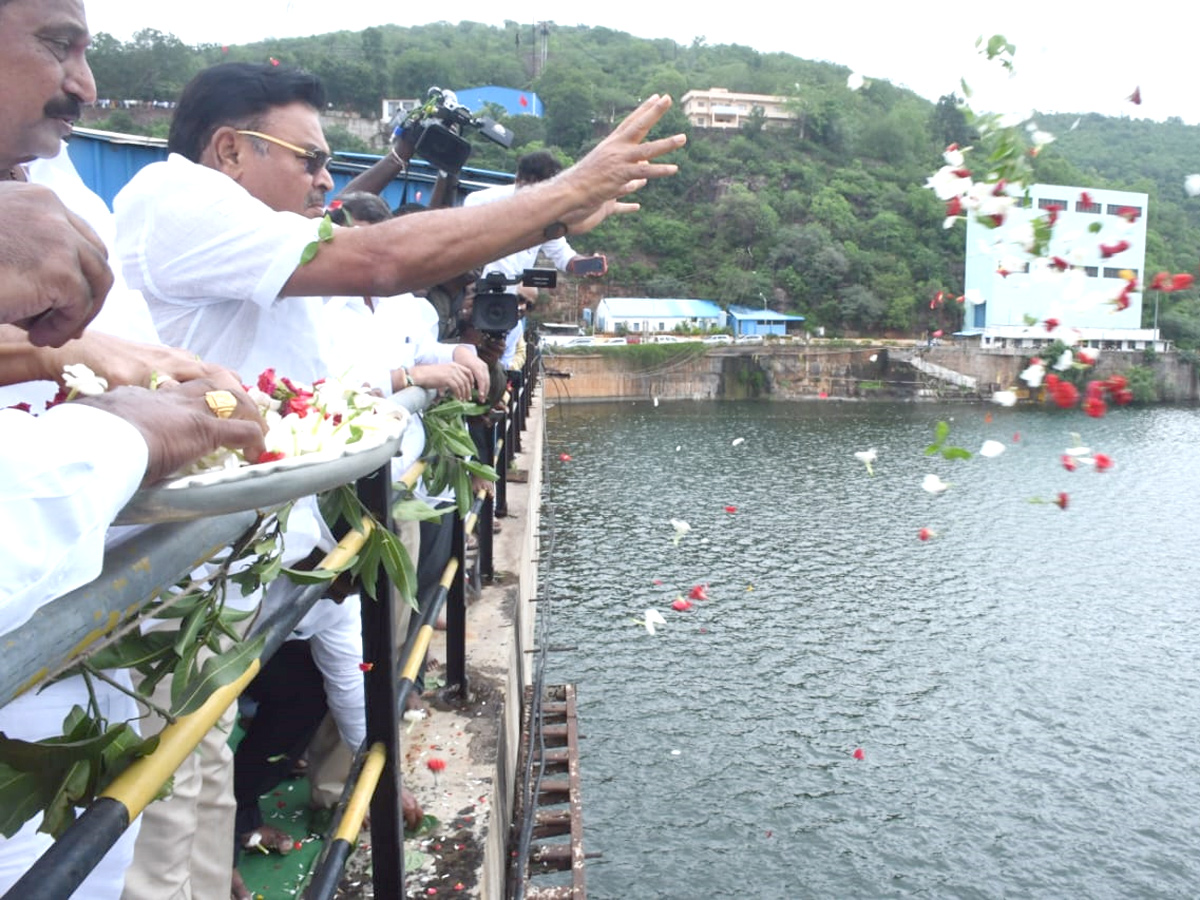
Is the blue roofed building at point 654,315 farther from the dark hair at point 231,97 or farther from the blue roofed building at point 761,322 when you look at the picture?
the dark hair at point 231,97

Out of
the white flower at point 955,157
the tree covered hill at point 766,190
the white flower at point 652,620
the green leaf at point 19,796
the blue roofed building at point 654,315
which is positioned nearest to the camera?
the green leaf at point 19,796

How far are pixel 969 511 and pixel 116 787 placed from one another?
1906 cm

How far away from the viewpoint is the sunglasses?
76.5 inches

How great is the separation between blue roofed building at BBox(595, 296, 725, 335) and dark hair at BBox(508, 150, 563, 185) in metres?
41.1

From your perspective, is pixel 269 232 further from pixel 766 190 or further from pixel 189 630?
pixel 766 190

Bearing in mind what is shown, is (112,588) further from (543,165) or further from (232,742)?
(543,165)

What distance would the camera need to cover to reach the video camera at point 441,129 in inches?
138

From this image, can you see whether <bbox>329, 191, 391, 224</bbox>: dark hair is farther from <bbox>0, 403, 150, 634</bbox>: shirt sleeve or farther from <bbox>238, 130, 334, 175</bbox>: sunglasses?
<bbox>0, 403, 150, 634</bbox>: shirt sleeve

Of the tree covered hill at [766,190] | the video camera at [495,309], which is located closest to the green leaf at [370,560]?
the video camera at [495,309]

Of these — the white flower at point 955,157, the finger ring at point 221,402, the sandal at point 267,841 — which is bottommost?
the sandal at point 267,841

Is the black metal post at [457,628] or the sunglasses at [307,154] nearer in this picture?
the sunglasses at [307,154]

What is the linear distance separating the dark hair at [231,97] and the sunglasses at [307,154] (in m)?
0.03

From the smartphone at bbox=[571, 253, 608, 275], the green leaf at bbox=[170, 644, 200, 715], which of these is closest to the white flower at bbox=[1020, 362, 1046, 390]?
the green leaf at bbox=[170, 644, 200, 715]

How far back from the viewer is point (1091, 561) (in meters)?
15.3
